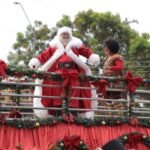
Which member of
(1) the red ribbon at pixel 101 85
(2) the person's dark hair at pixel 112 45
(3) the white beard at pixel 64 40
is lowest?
(1) the red ribbon at pixel 101 85

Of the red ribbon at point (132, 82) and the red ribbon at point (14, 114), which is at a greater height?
the red ribbon at point (132, 82)

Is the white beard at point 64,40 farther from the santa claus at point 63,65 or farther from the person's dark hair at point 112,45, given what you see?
the person's dark hair at point 112,45

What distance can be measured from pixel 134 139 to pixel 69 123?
107 cm

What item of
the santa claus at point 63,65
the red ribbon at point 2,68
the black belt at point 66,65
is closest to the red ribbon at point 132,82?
the santa claus at point 63,65

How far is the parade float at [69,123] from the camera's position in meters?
6.96

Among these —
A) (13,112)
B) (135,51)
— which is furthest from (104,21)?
(13,112)

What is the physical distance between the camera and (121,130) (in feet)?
25.9

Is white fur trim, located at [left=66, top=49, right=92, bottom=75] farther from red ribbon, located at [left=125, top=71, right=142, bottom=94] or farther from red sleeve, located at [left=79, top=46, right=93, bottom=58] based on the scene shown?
red ribbon, located at [left=125, top=71, right=142, bottom=94]

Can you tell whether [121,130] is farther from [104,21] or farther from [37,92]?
[104,21]

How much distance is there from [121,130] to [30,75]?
5.48ft

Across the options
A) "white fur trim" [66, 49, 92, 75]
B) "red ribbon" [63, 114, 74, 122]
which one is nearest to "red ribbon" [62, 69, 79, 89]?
"red ribbon" [63, 114, 74, 122]

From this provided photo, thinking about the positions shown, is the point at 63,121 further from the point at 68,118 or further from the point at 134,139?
the point at 134,139

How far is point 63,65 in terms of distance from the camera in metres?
8.40

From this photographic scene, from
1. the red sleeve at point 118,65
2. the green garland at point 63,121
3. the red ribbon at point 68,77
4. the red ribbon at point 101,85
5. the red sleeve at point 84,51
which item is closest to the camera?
the green garland at point 63,121
